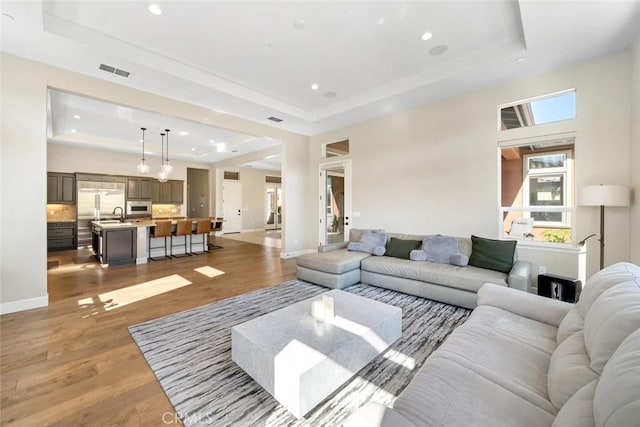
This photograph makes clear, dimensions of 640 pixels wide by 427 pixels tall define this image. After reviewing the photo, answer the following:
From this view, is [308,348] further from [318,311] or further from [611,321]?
[611,321]

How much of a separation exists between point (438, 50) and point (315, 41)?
171 cm

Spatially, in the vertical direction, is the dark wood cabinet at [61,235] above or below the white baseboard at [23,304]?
above

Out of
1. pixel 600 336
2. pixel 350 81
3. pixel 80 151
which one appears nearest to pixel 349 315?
pixel 600 336

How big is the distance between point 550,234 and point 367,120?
12.8 ft

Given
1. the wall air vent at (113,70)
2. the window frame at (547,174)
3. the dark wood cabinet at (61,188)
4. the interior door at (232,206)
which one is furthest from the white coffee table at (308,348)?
the interior door at (232,206)

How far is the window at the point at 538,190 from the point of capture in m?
3.74

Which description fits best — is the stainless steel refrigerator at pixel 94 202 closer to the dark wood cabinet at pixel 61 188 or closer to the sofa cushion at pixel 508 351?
the dark wood cabinet at pixel 61 188

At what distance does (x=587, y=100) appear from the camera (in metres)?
3.44

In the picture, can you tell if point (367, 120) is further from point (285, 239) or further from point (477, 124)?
point (285, 239)

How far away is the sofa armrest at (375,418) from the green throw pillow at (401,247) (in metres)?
3.51

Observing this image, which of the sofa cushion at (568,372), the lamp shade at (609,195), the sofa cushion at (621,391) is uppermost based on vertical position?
the lamp shade at (609,195)

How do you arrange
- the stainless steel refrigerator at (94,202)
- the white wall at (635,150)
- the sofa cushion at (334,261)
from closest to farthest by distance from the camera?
the white wall at (635,150) < the sofa cushion at (334,261) < the stainless steel refrigerator at (94,202)

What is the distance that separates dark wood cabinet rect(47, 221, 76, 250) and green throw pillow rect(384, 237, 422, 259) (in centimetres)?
911

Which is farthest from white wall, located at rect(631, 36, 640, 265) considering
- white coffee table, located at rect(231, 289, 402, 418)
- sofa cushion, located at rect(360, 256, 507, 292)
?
white coffee table, located at rect(231, 289, 402, 418)
